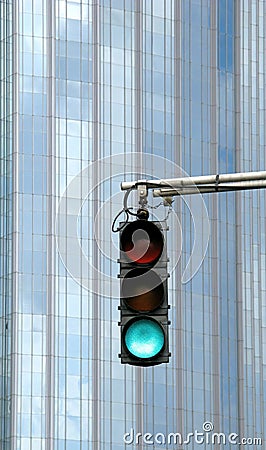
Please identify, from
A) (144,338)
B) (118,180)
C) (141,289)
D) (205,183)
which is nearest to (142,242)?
(141,289)

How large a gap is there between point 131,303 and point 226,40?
115645 mm

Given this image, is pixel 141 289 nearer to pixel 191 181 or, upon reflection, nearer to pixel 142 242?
pixel 142 242

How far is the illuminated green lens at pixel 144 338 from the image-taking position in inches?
458

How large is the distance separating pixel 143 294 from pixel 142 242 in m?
0.39

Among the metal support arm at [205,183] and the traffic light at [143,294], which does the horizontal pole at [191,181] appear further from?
the traffic light at [143,294]

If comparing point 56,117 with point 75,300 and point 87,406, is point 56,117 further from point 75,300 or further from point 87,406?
point 87,406

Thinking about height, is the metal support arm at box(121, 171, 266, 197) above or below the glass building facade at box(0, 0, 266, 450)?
below

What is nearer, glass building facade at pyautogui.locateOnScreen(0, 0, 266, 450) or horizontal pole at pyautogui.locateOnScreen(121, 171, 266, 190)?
horizontal pole at pyautogui.locateOnScreen(121, 171, 266, 190)

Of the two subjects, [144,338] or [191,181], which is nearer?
[144,338]

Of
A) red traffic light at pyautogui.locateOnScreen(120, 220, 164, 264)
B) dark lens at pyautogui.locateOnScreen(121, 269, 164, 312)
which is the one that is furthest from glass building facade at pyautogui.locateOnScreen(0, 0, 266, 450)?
dark lens at pyautogui.locateOnScreen(121, 269, 164, 312)

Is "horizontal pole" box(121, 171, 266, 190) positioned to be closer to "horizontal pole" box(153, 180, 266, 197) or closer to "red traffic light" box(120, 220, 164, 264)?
"horizontal pole" box(153, 180, 266, 197)

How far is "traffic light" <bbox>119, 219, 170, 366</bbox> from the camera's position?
11.7 metres

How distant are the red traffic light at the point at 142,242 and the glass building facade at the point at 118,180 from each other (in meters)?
97.3

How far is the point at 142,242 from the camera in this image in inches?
468
